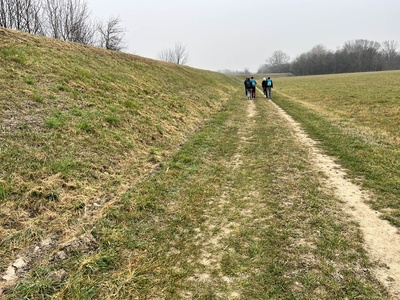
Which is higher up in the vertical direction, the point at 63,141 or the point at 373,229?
the point at 63,141

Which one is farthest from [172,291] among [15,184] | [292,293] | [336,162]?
[336,162]

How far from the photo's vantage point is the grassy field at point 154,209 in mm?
2928

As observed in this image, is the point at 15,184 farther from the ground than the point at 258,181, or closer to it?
farther from the ground

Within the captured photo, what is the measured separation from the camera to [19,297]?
2734 millimetres

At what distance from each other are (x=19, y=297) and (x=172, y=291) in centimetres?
163

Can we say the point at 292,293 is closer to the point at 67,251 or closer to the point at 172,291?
the point at 172,291

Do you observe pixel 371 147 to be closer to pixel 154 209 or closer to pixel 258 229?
pixel 258 229

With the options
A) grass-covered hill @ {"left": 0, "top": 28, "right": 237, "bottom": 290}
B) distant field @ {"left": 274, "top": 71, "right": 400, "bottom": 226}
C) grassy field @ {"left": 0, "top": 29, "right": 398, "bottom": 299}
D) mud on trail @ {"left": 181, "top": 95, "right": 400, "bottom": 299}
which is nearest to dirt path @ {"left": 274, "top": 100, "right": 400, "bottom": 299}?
mud on trail @ {"left": 181, "top": 95, "right": 400, "bottom": 299}

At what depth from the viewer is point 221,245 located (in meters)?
3.58

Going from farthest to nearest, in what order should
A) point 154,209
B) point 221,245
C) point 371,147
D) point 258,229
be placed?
1. point 371,147
2. point 154,209
3. point 258,229
4. point 221,245

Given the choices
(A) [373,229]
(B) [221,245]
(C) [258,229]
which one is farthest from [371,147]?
(B) [221,245]

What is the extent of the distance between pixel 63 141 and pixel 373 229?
6.33 meters

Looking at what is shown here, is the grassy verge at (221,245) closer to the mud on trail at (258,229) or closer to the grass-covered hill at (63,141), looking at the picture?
the mud on trail at (258,229)

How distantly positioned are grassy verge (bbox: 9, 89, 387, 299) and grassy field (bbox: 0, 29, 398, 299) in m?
0.02
